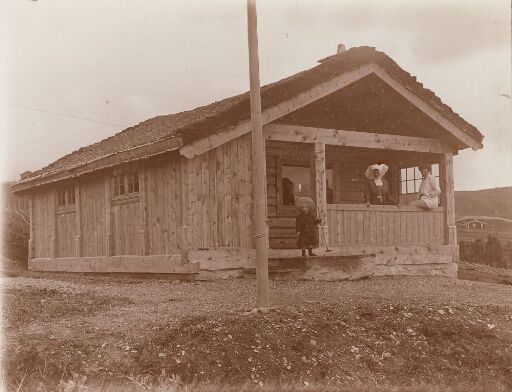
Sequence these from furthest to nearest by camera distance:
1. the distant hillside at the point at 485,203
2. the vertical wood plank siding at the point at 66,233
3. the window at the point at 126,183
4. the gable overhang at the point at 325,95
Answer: the distant hillside at the point at 485,203
the vertical wood plank siding at the point at 66,233
the window at the point at 126,183
the gable overhang at the point at 325,95

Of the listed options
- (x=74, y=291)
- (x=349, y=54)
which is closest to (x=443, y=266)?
(x=349, y=54)

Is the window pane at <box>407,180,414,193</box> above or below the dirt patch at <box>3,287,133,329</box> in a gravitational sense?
above

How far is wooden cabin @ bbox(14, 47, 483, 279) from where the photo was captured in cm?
1261

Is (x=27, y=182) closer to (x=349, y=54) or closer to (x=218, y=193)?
(x=218, y=193)

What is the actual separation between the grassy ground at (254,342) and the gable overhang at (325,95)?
2910mm

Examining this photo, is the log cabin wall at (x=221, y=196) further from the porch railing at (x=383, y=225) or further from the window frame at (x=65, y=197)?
the window frame at (x=65, y=197)

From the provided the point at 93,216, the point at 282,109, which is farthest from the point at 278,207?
the point at 93,216

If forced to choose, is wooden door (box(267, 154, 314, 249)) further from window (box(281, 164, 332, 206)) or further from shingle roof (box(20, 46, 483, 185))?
shingle roof (box(20, 46, 483, 185))

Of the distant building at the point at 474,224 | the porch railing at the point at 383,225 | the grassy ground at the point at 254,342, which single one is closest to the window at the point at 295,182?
the porch railing at the point at 383,225

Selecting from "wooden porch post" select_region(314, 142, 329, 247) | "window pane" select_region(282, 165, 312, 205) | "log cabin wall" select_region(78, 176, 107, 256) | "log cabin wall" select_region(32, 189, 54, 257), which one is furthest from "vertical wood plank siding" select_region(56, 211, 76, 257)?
→ "wooden porch post" select_region(314, 142, 329, 247)

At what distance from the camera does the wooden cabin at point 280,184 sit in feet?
41.4

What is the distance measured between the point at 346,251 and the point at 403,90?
3758mm

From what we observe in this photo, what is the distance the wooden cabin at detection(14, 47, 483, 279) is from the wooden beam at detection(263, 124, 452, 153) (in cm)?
3

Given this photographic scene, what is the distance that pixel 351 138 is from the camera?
47.5ft
